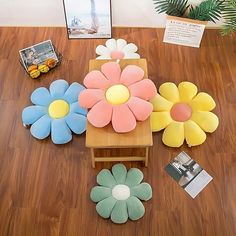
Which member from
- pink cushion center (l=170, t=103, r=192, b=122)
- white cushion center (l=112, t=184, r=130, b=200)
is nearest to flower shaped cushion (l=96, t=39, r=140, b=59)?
pink cushion center (l=170, t=103, r=192, b=122)

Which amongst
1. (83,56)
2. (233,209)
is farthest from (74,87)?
(233,209)

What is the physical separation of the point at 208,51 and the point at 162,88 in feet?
1.67

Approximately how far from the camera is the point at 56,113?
6.18 feet

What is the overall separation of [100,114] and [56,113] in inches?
16.0

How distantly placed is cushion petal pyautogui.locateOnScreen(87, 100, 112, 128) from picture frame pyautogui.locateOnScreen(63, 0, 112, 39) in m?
0.81

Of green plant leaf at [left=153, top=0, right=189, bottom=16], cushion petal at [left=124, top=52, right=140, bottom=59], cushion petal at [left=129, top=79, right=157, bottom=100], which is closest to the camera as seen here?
cushion petal at [left=129, top=79, right=157, bottom=100]

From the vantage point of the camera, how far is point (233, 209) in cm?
166

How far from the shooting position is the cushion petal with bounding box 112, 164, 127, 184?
5.62 ft

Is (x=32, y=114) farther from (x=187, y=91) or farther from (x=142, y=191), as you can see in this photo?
(x=187, y=91)

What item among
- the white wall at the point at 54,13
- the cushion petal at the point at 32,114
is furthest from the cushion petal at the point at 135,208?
the white wall at the point at 54,13

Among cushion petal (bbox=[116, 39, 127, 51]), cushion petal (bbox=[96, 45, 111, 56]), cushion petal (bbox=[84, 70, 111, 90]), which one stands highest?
cushion petal (bbox=[84, 70, 111, 90])

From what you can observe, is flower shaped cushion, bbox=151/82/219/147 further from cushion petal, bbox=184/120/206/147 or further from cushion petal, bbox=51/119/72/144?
cushion petal, bbox=51/119/72/144

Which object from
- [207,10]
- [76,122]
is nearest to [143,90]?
[76,122]

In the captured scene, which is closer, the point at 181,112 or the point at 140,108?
the point at 140,108
